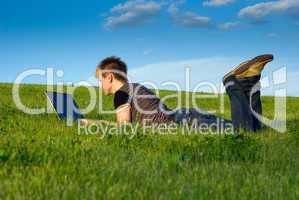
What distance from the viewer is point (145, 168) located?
6117 mm

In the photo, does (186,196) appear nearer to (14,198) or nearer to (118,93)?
(14,198)

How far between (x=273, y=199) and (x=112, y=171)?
183 centimetres

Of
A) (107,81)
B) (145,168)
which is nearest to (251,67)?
(107,81)

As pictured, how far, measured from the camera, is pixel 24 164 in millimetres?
6242

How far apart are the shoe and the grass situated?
274cm

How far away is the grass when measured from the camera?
507cm

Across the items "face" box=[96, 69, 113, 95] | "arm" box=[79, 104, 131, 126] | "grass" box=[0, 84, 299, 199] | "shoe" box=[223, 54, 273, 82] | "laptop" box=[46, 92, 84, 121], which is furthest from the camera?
"laptop" box=[46, 92, 84, 121]

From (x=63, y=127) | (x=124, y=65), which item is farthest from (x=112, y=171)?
(x=124, y=65)

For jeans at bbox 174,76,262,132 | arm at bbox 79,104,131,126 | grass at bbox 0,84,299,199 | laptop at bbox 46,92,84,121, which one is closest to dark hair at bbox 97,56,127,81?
arm at bbox 79,104,131,126

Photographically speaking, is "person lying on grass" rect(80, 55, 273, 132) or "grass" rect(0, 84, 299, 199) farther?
"person lying on grass" rect(80, 55, 273, 132)

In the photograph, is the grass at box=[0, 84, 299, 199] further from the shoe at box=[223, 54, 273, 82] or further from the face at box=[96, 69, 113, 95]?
the shoe at box=[223, 54, 273, 82]

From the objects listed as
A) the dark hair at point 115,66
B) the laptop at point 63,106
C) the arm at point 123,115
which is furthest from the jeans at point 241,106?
the laptop at point 63,106

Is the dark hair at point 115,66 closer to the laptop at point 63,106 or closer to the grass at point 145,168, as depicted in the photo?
the laptop at point 63,106

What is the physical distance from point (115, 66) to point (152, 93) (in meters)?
1.06
